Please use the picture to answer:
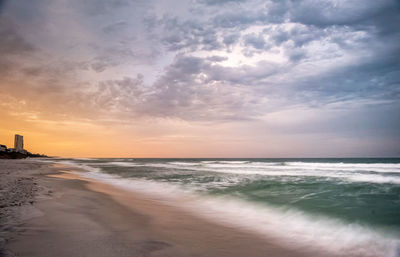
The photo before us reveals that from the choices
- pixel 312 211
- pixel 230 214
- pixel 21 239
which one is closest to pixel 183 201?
pixel 230 214

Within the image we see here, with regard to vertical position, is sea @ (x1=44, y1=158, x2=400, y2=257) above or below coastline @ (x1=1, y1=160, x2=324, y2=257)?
below

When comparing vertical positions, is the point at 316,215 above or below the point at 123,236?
below

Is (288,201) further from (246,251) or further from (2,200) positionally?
(2,200)

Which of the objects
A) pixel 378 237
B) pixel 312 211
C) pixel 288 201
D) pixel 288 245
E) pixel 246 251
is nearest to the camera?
pixel 246 251

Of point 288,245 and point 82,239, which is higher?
point 82,239

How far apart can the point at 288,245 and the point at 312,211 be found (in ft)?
9.98

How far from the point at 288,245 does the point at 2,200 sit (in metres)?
7.89

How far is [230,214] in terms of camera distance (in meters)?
6.92

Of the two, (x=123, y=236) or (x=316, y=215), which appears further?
(x=316, y=215)

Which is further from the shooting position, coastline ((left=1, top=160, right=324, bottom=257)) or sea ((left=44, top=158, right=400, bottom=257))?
sea ((left=44, top=158, right=400, bottom=257))

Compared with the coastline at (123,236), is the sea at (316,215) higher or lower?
lower

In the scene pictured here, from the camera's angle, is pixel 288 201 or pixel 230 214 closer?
pixel 230 214

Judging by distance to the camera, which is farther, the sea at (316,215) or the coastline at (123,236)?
the sea at (316,215)

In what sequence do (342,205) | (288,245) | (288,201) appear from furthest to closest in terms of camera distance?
1. (288,201)
2. (342,205)
3. (288,245)
